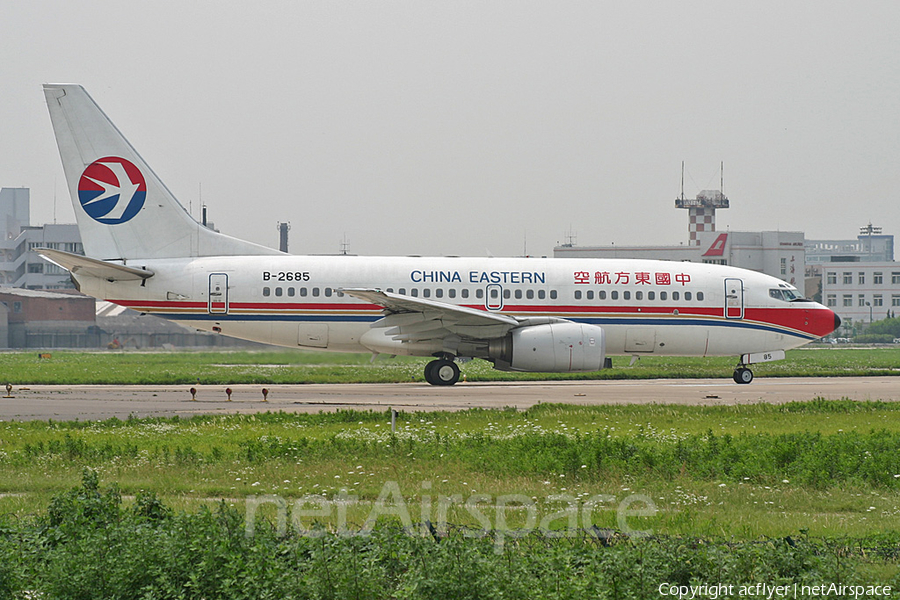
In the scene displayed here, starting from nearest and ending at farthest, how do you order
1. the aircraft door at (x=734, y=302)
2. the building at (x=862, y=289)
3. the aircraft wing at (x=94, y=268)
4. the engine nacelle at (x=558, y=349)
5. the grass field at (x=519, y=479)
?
1. the grass field at (x=519, y=479)
2. the aircraft wing at (x=94, y=268)
3. the engine nacelle at (x=558, y=349)
4. the aircraft door at (x=734, y=302)
5. the building at (x=862, y=289)

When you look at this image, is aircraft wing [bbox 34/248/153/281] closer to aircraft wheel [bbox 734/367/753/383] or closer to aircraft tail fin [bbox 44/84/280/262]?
aircraft tail fin [bbox 44/84/280/262]

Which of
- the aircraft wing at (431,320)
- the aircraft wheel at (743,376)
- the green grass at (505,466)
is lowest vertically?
the green grass at (505,466)

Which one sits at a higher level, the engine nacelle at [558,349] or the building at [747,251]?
the building at [747,251]

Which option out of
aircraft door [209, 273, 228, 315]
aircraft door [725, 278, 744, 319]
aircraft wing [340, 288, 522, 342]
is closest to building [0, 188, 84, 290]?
aircraft door [209, 273, 228, 315]

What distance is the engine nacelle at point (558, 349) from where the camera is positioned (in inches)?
1062

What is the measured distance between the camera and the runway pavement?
2158cm

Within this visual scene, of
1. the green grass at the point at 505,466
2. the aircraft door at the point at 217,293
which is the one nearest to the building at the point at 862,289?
the aircraft door at the point at 217,293

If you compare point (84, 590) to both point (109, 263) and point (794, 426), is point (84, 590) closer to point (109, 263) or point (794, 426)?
point (794, 426)

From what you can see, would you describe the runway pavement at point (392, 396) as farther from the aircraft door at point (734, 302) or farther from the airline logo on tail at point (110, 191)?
the airline logo on tail at point (110, 191)

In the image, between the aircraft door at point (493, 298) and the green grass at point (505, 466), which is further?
the aircraft door at point (493, 298)

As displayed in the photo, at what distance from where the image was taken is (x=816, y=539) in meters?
8.51

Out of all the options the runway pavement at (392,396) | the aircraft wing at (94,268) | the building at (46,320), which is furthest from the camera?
the building at (46,320)

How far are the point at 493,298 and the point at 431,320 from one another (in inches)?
91.3

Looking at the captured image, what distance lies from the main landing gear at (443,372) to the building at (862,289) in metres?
116
